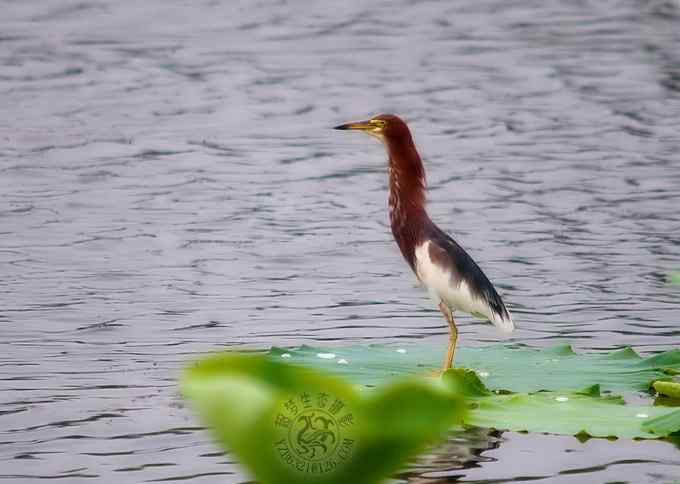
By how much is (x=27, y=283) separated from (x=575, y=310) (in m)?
3.51

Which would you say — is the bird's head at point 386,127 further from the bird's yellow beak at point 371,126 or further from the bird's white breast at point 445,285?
the bird's white breast at point 445,285

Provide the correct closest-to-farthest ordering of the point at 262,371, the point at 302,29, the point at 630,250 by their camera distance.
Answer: the point at 262,371
the point at 630,250
the point at 302,29

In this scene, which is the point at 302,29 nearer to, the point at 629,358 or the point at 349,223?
the point at 349,223

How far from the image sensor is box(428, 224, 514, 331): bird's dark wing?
703 cm

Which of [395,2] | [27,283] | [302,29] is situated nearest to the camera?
[27,283]

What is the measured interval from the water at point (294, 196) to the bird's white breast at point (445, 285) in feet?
3.14

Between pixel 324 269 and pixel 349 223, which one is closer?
pixel 324 269

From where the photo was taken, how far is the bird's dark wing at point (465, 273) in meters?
7.03

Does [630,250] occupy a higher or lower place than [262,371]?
lower

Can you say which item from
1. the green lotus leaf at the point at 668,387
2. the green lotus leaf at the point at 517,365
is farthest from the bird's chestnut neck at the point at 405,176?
the green lotus leaf at the point at 668,387

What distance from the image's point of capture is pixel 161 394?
695 centimetres

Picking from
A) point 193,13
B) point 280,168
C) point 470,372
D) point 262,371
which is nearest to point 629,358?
point 470,372

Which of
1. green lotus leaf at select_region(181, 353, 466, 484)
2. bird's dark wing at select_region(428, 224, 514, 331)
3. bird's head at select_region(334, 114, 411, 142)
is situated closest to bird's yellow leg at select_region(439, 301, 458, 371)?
bird's dark wing at select_region(428, 224, 514, 331)

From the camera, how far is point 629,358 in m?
6.80
